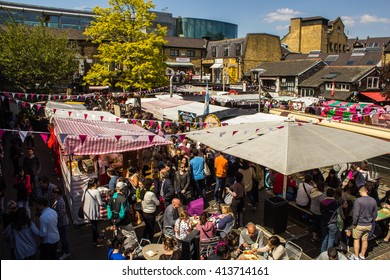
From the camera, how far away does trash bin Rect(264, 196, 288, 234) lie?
25.1 ft

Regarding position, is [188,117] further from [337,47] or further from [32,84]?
[337,47]

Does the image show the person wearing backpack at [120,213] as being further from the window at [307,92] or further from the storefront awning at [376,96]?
the window at [307,92]

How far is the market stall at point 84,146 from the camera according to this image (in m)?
8.16

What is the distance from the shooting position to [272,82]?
44594mm

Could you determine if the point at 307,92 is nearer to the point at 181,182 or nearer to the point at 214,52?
the point at 214,52

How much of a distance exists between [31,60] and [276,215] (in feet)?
62.8

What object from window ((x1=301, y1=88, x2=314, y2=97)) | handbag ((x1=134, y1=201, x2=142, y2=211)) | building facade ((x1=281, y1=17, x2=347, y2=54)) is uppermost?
building facade ((x1=281, y1=17, x2=347, y2=54))

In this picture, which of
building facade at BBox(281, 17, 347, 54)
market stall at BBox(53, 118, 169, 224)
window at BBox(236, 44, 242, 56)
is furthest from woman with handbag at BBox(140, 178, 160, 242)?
building facade at BBox(281, 17, 347, 54)

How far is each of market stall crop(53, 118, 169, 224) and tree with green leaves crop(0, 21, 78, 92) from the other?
1230cm

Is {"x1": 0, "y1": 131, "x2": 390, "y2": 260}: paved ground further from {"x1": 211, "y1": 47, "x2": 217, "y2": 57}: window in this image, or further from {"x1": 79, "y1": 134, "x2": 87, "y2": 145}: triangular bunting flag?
{"x1": 211, "y1": 47, "x2": 217, "y2": 57}: window

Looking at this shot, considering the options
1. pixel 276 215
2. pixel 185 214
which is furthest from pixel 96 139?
pixel 276 215

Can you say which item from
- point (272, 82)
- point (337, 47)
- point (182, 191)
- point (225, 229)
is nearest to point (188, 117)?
point (182, 191)

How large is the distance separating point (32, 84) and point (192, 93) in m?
14.9

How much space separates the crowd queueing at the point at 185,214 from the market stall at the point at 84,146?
826 millimetres
